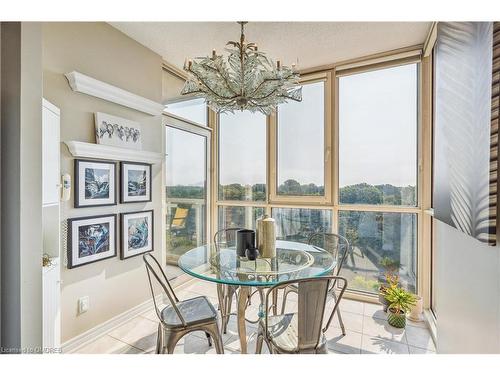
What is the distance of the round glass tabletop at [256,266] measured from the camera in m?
1.54

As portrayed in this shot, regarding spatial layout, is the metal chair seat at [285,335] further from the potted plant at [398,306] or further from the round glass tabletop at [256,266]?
the potted plant at [398,306]

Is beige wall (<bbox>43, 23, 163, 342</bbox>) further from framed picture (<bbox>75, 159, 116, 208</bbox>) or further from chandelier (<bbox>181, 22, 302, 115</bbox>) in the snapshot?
chandelier (<bbox>181, 22, 302, 115</bbox>)

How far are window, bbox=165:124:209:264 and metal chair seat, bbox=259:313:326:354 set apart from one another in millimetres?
1831

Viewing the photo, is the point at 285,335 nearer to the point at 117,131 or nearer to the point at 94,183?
the point at 94,183

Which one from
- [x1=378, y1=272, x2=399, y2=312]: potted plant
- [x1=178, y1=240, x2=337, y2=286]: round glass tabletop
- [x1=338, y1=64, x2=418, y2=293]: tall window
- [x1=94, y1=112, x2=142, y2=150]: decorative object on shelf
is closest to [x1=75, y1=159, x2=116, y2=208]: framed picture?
[x1=94, y1=112, x2=142, y2=150]: decorative object on shelf

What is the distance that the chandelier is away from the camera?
5.51ft

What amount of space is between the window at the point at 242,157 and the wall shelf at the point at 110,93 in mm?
1170

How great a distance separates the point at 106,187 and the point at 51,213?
640mm

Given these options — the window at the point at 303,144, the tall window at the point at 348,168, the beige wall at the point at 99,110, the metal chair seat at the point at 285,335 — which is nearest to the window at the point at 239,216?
the tall window at the point at 348,168

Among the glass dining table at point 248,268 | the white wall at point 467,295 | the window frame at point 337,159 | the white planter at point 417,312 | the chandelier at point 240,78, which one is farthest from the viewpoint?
the window frame at point 337,159

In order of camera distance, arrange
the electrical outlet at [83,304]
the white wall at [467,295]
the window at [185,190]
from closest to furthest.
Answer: the white wall at [467,295]
the electrical outlet at [83,304]
the window at [185,190]
